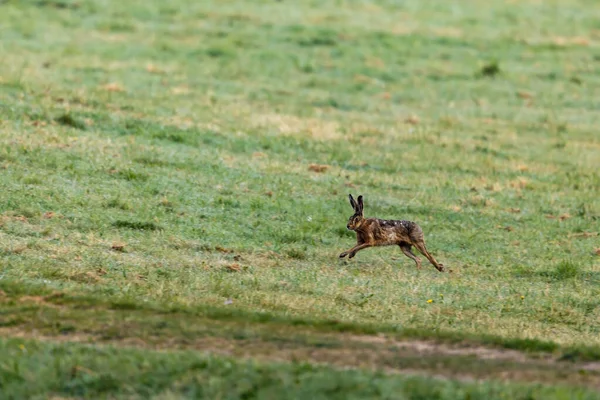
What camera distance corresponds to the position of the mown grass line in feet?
28.7

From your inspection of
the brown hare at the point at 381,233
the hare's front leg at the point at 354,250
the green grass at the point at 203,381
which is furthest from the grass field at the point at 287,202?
the brown hare at the point at 381,233

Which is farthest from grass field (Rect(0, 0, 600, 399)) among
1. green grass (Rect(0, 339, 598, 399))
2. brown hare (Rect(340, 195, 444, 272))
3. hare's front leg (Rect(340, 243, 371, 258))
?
brown hare (Rect(340, 195, 444, 272))

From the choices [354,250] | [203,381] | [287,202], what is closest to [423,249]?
[354,250]

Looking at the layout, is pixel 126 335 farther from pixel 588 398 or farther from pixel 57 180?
pixel 57 180

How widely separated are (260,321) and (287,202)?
596 cm

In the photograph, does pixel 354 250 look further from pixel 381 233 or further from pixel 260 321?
pixel 260 321

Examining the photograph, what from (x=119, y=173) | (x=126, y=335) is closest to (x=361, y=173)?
(x=119, y=173)

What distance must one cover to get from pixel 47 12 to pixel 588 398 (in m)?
24.1

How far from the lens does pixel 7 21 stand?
27375mm

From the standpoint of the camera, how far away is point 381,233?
1234 centimetres

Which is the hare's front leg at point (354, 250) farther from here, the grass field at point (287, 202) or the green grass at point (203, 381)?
the green grass at point (203, 381)

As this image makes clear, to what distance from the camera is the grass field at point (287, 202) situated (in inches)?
319

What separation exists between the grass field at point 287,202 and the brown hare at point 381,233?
1.03ft

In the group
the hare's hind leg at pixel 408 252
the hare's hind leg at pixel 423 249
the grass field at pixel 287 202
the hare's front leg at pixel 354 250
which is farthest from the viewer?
the hare's hind leg at pixel 408 252
